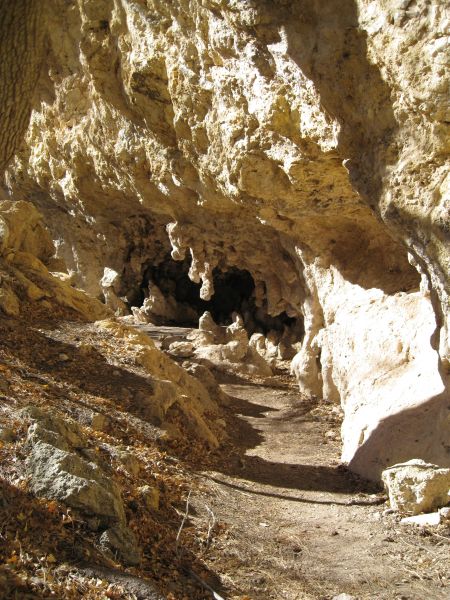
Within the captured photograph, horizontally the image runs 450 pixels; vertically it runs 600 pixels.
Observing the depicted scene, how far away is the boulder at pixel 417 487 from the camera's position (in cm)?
486

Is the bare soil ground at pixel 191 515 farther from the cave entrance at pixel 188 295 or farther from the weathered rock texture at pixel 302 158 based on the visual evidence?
the cave entrance at pixel 188 295

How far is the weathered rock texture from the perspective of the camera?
5059mm

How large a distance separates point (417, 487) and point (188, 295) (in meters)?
14.9

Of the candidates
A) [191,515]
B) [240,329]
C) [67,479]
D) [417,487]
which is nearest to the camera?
[67,479]

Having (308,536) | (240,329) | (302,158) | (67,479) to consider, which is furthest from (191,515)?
(240,329)

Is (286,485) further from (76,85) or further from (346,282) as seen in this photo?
(76,85)

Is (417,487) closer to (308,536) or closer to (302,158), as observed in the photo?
(308,536)

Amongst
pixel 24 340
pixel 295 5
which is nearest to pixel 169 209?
pixel 24 340

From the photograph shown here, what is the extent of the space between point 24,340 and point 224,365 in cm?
559

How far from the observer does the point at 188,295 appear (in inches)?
766

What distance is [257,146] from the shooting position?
8133 millimetres

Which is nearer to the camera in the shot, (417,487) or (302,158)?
(417,487)

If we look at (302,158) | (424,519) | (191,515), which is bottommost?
(191,515)

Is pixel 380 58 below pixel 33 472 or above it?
above
